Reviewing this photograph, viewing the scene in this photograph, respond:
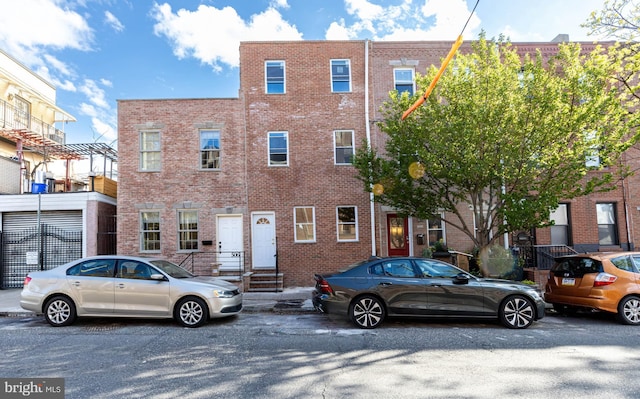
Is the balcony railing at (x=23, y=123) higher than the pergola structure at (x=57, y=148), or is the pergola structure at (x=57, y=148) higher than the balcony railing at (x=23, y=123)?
the balcony railing at (x=23, y=123)

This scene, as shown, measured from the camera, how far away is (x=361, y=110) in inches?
557

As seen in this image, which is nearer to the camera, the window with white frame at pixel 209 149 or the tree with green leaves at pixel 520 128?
the tree with green leaves at pixel 520 128

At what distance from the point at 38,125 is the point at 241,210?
62.6ft

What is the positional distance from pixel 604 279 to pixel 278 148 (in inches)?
411

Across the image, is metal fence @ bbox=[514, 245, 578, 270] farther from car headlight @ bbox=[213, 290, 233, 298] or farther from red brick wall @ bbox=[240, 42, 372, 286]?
car headlight @ bbox=[213, 290, 233, 298]

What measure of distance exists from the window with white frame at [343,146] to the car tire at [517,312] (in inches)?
306

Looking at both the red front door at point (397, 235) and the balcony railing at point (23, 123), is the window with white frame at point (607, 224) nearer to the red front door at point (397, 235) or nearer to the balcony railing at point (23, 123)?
the red front door at point (397, 235)

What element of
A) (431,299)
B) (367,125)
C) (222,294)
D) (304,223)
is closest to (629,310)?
(431,299)

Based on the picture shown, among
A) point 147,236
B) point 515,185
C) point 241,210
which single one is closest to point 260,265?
point 241,210

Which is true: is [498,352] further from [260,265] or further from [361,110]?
[361,110]

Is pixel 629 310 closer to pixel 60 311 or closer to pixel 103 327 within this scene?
pixel 103 327

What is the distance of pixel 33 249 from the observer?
14.0m

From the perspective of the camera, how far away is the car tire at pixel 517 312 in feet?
24.7

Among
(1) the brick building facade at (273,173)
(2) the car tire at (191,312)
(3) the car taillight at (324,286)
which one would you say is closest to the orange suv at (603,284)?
(1) the brick building facade at (273,173)
